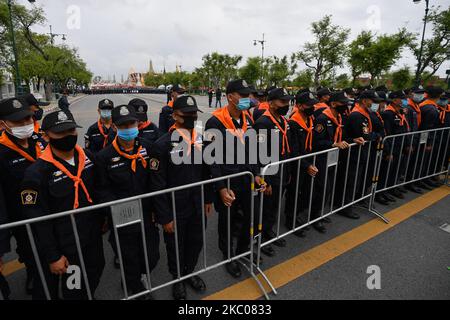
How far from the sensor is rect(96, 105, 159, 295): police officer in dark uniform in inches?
93.0

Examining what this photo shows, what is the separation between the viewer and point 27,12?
1196 inches

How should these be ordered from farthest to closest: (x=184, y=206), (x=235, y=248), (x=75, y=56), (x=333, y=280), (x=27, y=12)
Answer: (x=75, y=56), (x=27, y=12), (x=235, y=248), (x=333, y=280), (x=184, y=206)

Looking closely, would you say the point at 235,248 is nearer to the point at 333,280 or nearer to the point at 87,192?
the point at 333,280

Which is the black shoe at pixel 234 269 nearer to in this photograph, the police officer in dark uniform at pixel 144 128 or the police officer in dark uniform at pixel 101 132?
the police officer in dark uniform at pixel 144 128

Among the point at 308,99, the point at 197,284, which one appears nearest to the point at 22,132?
the point at 197,284

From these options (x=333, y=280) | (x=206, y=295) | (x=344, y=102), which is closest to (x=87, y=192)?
(x=206, y=295)

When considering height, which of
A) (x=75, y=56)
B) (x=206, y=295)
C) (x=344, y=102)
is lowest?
(x=206, y=295)

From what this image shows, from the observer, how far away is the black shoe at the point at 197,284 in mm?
2770

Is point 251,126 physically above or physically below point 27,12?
below

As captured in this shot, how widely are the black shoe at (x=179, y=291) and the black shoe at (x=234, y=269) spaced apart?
0.57m

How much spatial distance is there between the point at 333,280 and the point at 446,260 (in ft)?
5.00

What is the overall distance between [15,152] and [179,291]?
6.82 ft

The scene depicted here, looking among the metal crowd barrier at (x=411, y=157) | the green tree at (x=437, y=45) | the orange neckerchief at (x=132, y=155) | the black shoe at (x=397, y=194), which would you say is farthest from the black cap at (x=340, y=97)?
the green tree at (x=437, y=45)

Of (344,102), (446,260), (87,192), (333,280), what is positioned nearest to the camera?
(87,192)
